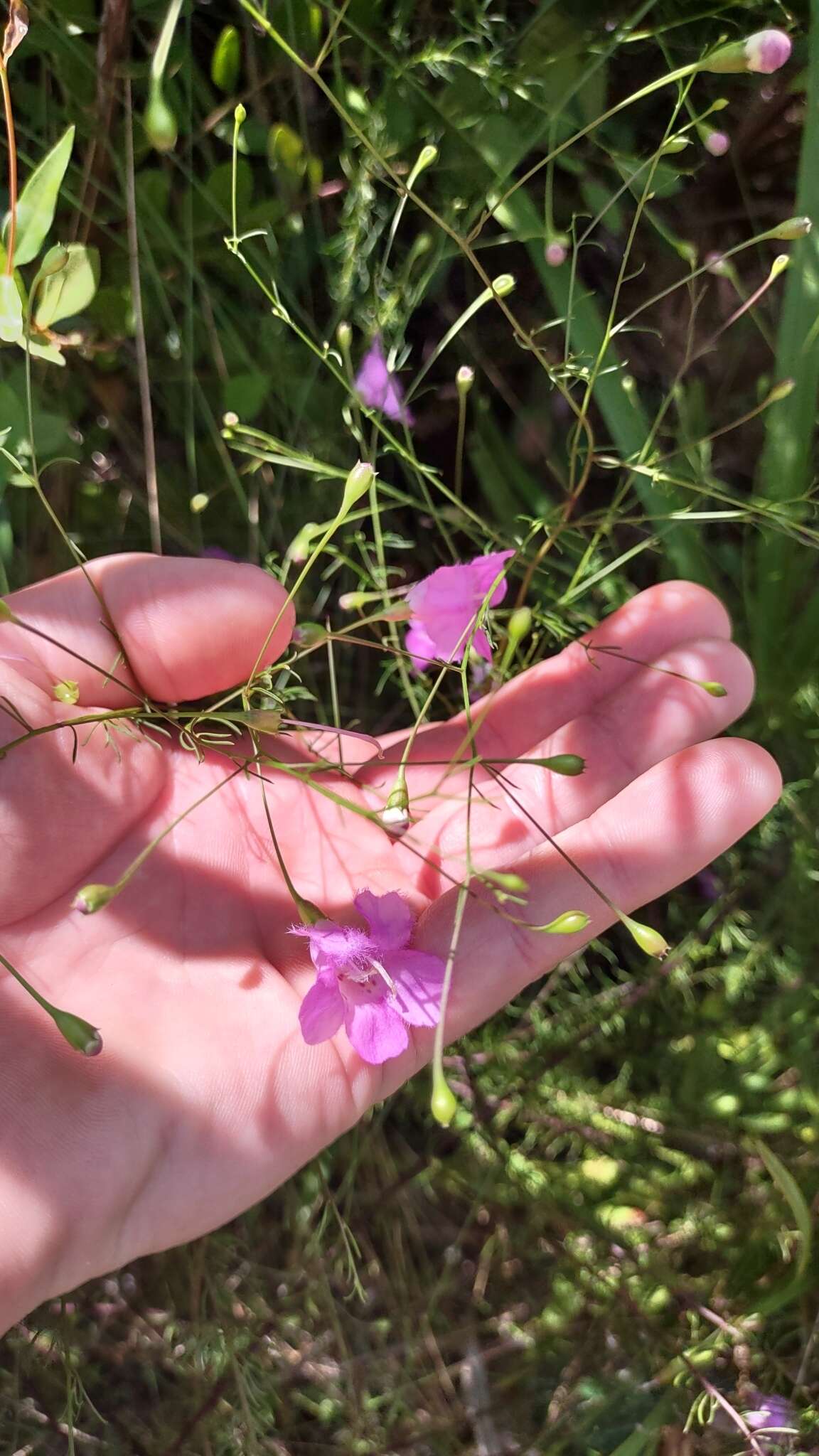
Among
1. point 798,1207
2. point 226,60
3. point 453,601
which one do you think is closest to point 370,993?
point 453,601

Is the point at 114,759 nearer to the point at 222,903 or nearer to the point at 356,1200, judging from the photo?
the point at 222,903

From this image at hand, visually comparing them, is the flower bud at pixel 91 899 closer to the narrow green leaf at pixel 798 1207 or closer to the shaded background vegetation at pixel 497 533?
the shaded background vegetation at pixel 497 533

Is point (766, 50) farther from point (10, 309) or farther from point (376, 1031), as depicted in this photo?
point (376, 1031)

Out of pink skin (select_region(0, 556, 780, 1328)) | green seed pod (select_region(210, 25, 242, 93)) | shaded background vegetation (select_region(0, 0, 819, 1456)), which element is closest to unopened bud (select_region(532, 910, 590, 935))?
pink skin (select_region(0, 556, 780, 1328))

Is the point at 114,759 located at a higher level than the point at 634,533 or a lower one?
higher

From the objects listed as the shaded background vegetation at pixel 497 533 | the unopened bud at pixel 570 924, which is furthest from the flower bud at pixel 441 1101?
the shaded background vegetation at pixel 497 533

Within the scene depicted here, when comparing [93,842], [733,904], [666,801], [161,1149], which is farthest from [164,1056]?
[733,904]
